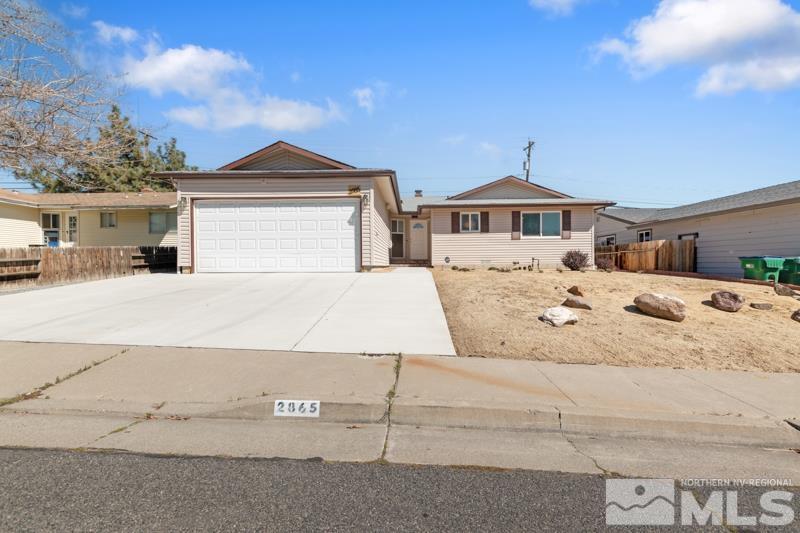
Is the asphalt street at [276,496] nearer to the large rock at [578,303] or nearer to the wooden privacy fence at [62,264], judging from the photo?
the large rock at [578,303]

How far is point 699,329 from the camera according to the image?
7.29 m

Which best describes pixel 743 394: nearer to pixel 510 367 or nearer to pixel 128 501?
pixel 510 367

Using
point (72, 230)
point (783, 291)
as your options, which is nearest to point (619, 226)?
point (783, 291)

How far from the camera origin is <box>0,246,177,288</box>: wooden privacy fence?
11727mm

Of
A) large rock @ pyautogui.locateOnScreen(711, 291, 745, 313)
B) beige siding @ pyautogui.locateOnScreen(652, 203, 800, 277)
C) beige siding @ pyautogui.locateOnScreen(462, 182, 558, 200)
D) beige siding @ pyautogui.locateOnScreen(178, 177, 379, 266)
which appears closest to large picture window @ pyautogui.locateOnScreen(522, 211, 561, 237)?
beige siding @ pyautogui.locateOnScreen(462, 182, 558, 200)

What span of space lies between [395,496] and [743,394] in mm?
4372

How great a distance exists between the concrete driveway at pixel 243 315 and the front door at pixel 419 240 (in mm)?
12003

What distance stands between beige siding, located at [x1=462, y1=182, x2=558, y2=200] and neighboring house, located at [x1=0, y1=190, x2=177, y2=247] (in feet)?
50.0

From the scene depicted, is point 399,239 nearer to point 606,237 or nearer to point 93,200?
point 606,237

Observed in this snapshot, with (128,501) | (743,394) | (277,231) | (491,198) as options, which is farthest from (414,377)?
(491,198)

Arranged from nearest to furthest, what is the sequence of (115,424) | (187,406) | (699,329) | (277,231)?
1. (115,424)
2. (187,406)
3. (699,329)
4. (277,231)

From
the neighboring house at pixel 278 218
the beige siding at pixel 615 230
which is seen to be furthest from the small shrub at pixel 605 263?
the neighboring house at pixel 278 218

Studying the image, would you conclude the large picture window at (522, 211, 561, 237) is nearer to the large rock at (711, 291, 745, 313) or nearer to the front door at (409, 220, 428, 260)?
the front door at (409, 220, 428, 260)

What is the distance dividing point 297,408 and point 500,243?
1682cm
